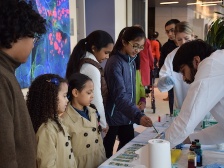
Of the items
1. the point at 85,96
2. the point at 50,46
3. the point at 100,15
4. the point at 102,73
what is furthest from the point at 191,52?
the point at 100,15

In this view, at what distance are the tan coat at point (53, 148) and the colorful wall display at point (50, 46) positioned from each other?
1222mm

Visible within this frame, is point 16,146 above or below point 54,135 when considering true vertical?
above

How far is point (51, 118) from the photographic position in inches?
65.9

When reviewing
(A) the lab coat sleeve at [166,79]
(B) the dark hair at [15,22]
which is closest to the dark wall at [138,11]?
(A) the lab coat sleeve at [166,79]

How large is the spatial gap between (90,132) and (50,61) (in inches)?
61.1

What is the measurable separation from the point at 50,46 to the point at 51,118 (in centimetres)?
168

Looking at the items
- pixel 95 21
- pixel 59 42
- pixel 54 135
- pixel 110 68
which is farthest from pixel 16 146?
pixel 95 21

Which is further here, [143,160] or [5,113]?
[143,160]

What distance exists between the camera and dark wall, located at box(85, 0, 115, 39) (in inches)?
204

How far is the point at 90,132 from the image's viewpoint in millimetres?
1869

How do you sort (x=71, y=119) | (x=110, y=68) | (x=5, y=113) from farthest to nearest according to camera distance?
(x=110, y=68) → (x=71, y=119) → (x=5, y=113)

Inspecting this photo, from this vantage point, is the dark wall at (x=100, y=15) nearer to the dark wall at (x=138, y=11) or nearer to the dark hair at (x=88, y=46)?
the dark wall at (x=138, y=11)

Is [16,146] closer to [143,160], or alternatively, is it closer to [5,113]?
[5,113]

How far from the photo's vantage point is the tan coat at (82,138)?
71.6 inches
